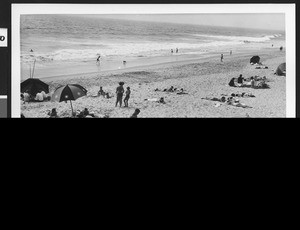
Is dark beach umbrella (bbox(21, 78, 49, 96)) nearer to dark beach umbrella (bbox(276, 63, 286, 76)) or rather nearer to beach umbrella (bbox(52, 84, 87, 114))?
beach umbrella (bbox(52, 84, 87, 114))

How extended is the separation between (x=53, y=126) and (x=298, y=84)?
3650mm

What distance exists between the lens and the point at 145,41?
4.11 metres

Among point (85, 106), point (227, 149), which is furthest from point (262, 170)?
point (85, 106)

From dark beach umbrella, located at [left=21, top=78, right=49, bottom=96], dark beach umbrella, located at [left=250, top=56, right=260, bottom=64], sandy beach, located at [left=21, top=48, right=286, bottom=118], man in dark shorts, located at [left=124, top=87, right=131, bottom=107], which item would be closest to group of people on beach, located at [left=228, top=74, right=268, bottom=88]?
sandy beach, located at [left=21, top=48, right=286, bottom=118]

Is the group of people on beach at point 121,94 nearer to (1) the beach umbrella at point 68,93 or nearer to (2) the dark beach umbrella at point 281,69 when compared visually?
(1) the beach umbrella at point 68,93

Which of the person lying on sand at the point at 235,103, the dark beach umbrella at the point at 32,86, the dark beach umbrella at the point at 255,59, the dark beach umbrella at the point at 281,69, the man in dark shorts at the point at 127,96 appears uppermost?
the dark beach umbrella at the point at 255,59

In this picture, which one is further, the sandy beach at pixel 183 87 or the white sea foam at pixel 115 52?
the white sea foam at pixel 115 52

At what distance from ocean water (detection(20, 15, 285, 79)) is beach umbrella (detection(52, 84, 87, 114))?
15 cm

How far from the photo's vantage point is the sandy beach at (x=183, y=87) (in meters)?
3.95

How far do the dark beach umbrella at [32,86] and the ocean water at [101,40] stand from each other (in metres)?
0.05

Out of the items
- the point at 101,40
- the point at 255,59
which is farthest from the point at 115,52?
the point at 255,59

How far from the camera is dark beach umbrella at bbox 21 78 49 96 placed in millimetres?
3973

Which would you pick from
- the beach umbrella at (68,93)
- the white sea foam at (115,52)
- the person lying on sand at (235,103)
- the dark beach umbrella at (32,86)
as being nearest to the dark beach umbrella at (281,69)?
the person lying on sand at (235,103)

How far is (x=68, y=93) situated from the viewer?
3998mm
